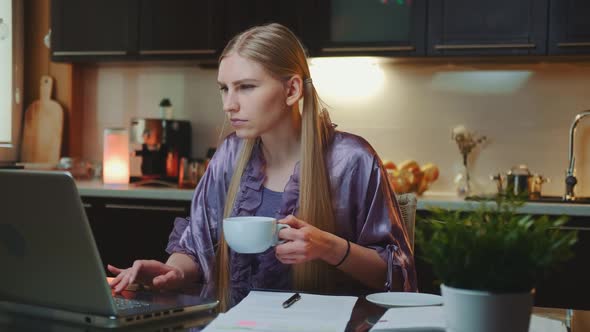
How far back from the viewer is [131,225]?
3400 mm

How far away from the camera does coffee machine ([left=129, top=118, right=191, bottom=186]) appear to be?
3.70 meters

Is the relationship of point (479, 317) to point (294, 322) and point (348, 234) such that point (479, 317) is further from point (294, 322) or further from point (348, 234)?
point (348, 234)

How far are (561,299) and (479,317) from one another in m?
2.17

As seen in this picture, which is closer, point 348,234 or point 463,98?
point 348,234

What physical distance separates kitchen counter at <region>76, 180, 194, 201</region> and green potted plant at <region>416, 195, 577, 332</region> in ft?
7.82

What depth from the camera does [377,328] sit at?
112cm

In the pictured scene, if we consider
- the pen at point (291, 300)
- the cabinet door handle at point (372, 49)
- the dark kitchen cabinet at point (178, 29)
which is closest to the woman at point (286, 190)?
the pen at point (291, 300)

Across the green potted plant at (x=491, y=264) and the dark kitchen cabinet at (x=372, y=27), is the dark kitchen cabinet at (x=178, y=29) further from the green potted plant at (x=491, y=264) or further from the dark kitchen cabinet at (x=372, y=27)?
the green potted plant at (x=491, y=264)

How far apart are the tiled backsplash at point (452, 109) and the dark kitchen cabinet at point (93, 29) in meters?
0.38

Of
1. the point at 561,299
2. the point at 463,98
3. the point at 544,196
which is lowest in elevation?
the point at 561,299

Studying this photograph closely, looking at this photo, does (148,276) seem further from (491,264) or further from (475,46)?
(475,46)

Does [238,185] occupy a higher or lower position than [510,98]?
lower

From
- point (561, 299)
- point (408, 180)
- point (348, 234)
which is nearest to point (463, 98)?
point (408, 180)

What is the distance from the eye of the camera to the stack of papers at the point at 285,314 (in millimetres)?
1134
